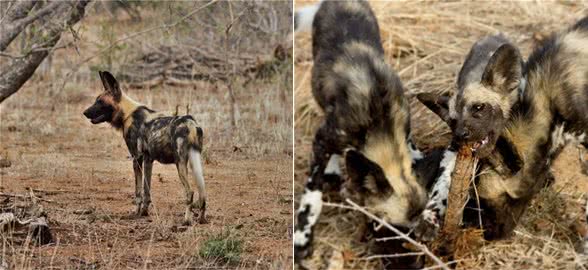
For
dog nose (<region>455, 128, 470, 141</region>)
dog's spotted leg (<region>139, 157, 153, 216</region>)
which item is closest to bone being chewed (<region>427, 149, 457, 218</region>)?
dog nose (<region>455, 128, 470, 141</region>)

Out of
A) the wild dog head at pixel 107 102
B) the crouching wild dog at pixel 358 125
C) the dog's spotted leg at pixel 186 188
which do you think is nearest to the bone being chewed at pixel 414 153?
the crouching wild dog at pixel 358 125

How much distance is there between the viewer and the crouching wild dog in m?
4.46

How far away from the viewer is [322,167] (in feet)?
16.8

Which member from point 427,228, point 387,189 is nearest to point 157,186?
point 387,189

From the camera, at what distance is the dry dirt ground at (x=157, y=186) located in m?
4.88

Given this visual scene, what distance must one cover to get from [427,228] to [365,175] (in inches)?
17.3

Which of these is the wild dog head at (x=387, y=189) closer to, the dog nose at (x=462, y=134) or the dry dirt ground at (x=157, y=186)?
the dog nose at (x=462, y=134)

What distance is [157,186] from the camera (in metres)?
4.89

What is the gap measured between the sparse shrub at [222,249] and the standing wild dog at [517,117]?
1255mm

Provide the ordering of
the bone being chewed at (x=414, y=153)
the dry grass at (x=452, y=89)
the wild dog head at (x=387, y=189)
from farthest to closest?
the bone being chewed at (x=414, y=153)
the dry grass at (x=452, y=89)
the wild dog head at (x=387, y=189)

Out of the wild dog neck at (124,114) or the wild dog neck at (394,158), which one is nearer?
the wild dog neck at (394,158)

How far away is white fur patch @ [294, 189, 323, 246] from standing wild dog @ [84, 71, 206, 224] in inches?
20.6

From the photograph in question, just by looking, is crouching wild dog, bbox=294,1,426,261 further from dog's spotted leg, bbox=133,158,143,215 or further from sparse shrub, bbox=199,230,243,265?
dog's spotted leg, bbox=133,158,143,215

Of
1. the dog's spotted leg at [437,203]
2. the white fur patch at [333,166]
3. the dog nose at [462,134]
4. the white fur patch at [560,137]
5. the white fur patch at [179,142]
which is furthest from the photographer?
the white fur patch at [333,166]
